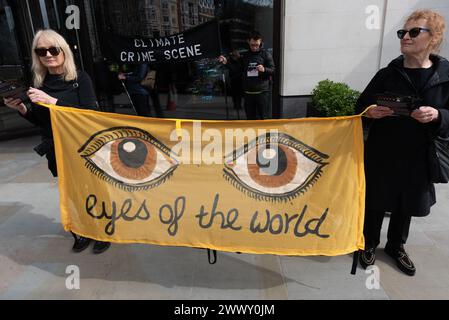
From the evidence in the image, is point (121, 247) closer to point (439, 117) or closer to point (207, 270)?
point (207, 270)

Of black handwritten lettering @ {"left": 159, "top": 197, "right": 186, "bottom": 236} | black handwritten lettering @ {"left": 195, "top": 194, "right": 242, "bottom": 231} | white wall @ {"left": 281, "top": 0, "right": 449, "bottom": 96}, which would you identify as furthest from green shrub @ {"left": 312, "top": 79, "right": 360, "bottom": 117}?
black handwritten lettering @ {"left": 159, "top": 197, "right": 186, "bottom": 236}

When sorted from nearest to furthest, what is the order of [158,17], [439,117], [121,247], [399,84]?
[439,117] → [399,84] → [121,247] → [158,17]

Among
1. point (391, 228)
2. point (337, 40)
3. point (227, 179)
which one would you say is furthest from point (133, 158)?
point (337, 40)

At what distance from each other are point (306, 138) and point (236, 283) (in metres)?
1.23

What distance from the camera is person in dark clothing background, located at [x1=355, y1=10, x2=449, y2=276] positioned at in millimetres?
2264

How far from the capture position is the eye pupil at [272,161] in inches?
93.1

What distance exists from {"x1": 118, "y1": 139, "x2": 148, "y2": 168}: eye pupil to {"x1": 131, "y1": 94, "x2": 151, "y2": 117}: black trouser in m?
4.41

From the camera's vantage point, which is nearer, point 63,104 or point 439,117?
point 439,117

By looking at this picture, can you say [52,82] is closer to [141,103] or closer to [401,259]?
[401,259]

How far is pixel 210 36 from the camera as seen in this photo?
5504mm

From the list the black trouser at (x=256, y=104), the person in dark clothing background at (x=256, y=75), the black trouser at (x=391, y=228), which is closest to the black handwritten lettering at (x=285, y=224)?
the black trouser at (x=391, y=228)

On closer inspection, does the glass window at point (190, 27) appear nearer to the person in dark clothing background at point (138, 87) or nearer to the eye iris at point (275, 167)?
the person in dark clothing background at point (138, 87)

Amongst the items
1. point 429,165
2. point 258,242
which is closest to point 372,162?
point 429,165

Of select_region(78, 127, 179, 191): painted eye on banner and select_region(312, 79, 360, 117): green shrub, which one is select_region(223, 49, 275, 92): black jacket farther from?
select_region(78, 127, 179, 191): painted eye on banner
